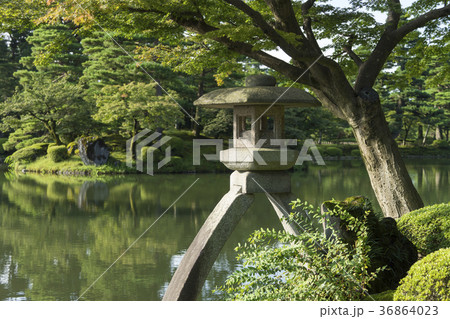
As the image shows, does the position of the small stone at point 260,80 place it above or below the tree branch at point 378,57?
below

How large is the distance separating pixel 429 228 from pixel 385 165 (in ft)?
7.02

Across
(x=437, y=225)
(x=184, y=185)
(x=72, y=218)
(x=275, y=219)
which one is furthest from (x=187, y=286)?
(x=184, y=185)

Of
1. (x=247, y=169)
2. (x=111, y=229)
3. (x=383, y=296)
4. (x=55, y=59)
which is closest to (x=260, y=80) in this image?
(x=247, y=169)

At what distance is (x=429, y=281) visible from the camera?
9.63 ft

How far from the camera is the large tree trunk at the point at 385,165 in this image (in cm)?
638

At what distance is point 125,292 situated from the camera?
5.52 meters

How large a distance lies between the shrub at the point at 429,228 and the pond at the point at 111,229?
231 centimetres

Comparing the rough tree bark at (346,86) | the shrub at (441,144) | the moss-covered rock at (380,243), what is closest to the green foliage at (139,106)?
the rough tree bark at (346,86)

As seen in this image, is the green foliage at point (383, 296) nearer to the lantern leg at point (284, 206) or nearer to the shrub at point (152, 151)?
the lantern leg at point (284, 206)

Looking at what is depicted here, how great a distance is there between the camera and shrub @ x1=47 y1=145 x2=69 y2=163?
2106 cm

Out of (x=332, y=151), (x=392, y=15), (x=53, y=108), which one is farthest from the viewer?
(x=332, y=151)

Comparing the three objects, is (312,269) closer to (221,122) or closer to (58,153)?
(221,122)

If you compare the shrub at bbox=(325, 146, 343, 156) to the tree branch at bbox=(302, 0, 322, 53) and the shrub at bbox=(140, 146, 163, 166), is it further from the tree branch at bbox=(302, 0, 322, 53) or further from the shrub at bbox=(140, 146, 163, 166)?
the tree branch at bbox=(302, 0, 322, 53)

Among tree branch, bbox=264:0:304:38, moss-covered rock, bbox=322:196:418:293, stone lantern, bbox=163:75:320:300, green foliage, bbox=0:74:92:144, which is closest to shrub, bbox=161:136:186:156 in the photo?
green foliage, bbox=0:74:92:144
